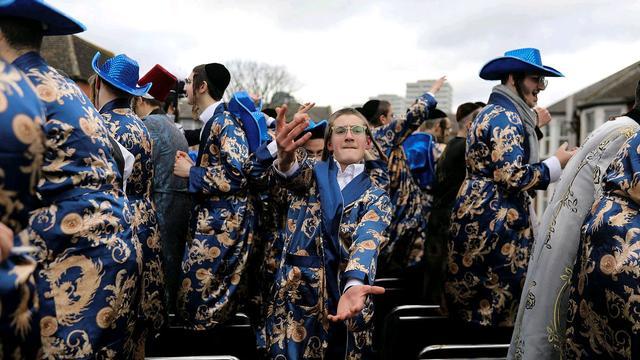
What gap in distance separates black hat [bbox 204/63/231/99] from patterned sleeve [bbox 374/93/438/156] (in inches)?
72.9

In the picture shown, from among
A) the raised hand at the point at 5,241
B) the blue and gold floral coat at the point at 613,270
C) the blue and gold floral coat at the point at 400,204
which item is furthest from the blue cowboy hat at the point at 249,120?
the raised hand at the point at 5,241

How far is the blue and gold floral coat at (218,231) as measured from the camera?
14.5ft

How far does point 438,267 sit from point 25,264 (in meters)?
4.64

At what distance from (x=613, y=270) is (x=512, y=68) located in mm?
2422

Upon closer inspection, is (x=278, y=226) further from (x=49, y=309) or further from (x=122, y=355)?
(x=49, y=309)

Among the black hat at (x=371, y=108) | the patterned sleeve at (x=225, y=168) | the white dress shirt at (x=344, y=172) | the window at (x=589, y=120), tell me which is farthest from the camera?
the window at (x=589, y=120)

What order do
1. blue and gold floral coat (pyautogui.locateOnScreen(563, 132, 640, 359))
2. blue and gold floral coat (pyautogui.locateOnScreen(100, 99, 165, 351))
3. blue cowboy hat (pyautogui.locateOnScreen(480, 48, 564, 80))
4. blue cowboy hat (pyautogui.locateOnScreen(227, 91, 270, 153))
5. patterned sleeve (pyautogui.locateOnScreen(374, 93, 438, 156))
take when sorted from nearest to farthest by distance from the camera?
blue and gold floral coat (pyautogui.locateOnScreen(563, 132, 640, 359)) → blue and gold floral coat (pyautogui.locateOnScreen(100, 99, 165, 351)) → blue cowboy hat (pyautogui.locateOnScreen(480, 48, 564, 80)) → blue cowboy hat (pyautogui.locateOnScreen(227, 91, 270, 153)) → patterned sleeve (pyautogui.locateOnScreen(374, 93, 438, 156))

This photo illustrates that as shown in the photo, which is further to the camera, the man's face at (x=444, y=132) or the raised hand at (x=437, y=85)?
the man's face at (x=444, y=132)

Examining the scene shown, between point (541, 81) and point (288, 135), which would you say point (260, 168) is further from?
point (541, 81)

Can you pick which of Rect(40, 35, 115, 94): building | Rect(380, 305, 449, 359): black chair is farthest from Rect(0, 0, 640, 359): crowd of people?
Rect(40, 35, 115, 94): building

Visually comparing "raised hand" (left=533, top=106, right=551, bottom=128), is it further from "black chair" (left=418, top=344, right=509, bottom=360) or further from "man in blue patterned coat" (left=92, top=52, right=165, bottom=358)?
"man in blue patterned coat" (left=92, top=52, right=165, bottom=358)

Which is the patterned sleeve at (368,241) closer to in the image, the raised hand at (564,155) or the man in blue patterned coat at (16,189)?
the raised hand at (564,155)

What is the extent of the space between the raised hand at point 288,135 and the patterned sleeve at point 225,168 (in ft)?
3.91

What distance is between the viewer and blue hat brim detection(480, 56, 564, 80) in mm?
4199
